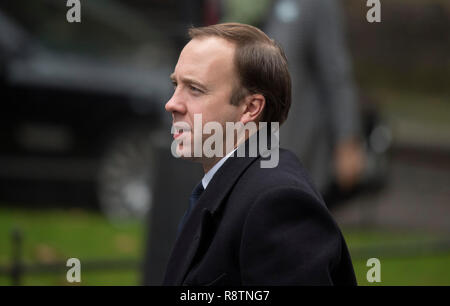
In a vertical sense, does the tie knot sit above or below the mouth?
below

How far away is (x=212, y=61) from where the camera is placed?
2609mm

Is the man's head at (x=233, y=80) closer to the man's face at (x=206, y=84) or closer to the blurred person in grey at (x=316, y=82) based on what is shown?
the man's face at (x=206, y=84)

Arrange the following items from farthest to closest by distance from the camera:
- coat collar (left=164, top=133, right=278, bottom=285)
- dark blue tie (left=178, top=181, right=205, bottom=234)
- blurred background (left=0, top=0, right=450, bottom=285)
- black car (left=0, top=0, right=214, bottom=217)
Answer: black car (left=0, top=0, right=214, bottom=217), blurred background (left=0, top=0, right=450, bottom=285), dark blue tie (left=178, top=181, right=205, bottom=234), coat collar (left=164, top=133, right=278, bottom=285)

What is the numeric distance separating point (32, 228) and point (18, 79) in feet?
4.26

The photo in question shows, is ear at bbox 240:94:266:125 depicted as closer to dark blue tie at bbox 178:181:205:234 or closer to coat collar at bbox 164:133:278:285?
coat collar at bbox 164:133:278:285

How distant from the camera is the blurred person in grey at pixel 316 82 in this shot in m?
5.10

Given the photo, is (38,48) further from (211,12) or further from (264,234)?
(264,234)

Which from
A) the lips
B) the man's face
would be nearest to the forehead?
the man's face

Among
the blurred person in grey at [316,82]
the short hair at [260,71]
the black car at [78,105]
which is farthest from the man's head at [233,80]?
the black car at [78,105]

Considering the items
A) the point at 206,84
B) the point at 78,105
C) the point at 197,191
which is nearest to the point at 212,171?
the point at 197,191

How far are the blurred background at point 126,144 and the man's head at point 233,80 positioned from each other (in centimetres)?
246

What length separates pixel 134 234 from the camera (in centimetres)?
866

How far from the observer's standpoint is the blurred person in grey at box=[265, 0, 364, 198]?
5098mm

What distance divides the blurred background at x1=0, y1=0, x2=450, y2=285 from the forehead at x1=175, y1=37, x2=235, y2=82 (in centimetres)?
251
